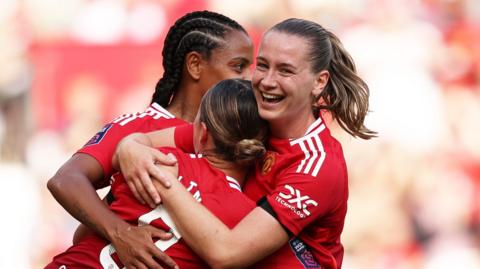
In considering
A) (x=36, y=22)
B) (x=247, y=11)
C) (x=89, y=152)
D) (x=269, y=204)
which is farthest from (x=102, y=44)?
(x=269, y=204)

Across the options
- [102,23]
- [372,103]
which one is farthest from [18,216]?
[372,103]

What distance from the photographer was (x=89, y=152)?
3723 mm

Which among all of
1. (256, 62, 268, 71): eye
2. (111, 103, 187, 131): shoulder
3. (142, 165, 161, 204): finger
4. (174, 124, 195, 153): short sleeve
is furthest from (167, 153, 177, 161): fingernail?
(111, 103, 187, 131): shoulder

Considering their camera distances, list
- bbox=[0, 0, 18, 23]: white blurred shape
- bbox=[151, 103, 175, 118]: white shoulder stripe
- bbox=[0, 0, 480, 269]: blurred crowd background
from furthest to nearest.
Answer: bbox=[0, 0, 18, 23]: white blurred shape
bbox=[0, 0, 480, 269]: blurred crowd background
bbox=[151, 103, 175, 118]: white shoulder stripe

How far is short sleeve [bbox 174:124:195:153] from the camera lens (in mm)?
3471

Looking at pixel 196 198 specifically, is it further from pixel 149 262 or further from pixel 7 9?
pixel 7 9

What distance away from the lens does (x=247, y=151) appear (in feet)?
10.5

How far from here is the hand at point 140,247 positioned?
10.3ft

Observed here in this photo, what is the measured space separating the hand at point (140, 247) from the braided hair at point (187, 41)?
1.11 m

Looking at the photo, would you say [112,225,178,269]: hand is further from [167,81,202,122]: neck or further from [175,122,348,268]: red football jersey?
[167,81,202,122]: neck

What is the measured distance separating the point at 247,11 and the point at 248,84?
4709mm

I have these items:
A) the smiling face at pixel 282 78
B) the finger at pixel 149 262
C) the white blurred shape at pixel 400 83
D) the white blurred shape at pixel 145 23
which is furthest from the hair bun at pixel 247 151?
the white blurred shape at pixel 145 23

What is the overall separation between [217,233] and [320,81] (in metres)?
0.70

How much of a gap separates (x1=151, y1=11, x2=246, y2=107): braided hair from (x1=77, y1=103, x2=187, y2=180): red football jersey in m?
0.12
